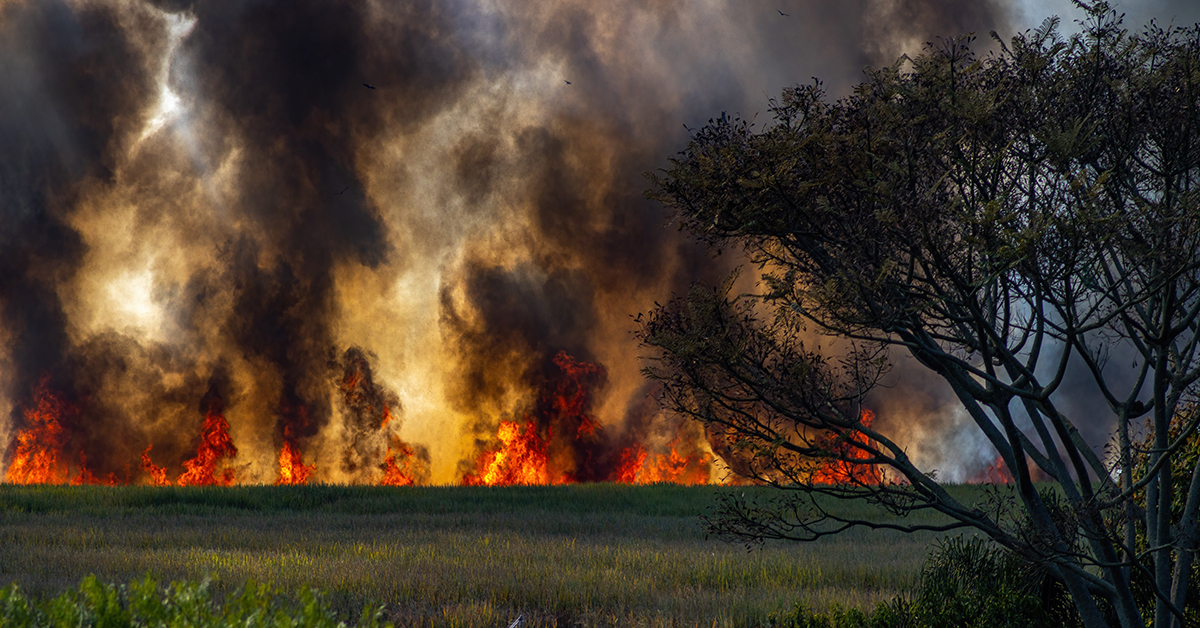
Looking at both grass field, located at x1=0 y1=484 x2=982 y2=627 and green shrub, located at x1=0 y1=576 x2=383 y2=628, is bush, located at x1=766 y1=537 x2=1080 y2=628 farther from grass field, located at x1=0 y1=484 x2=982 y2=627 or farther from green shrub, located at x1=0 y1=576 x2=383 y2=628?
green shrub, located at x1=0 y1=576 x2=383 y2=628

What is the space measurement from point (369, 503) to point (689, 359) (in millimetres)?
19317

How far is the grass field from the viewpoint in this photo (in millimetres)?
10586

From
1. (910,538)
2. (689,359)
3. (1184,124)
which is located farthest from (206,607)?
(910,538)

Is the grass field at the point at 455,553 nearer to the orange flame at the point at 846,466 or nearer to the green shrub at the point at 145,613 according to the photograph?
the green shrub at the point at 145,613

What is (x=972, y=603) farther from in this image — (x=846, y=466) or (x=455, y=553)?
(x=455, y=553)

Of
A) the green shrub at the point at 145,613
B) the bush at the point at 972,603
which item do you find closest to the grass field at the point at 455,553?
the green shrub at the point at 145,613

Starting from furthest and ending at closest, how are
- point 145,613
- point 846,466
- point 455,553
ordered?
point 455,553
point 846,466
point 145,613

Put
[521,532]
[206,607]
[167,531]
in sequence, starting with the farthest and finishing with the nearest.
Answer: [521,532] < [167,531] < [206,607]

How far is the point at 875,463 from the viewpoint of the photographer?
6832mm

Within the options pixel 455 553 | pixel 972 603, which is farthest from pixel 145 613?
pixel 455 553

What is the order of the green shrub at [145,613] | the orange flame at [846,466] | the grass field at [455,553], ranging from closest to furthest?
the green shrub at [145,613], the orange flame at [846,466], the grass field at [455,553]

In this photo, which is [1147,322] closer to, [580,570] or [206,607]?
[206,607]

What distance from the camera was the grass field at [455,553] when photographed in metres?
10.6

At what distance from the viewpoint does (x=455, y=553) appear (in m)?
14.9
